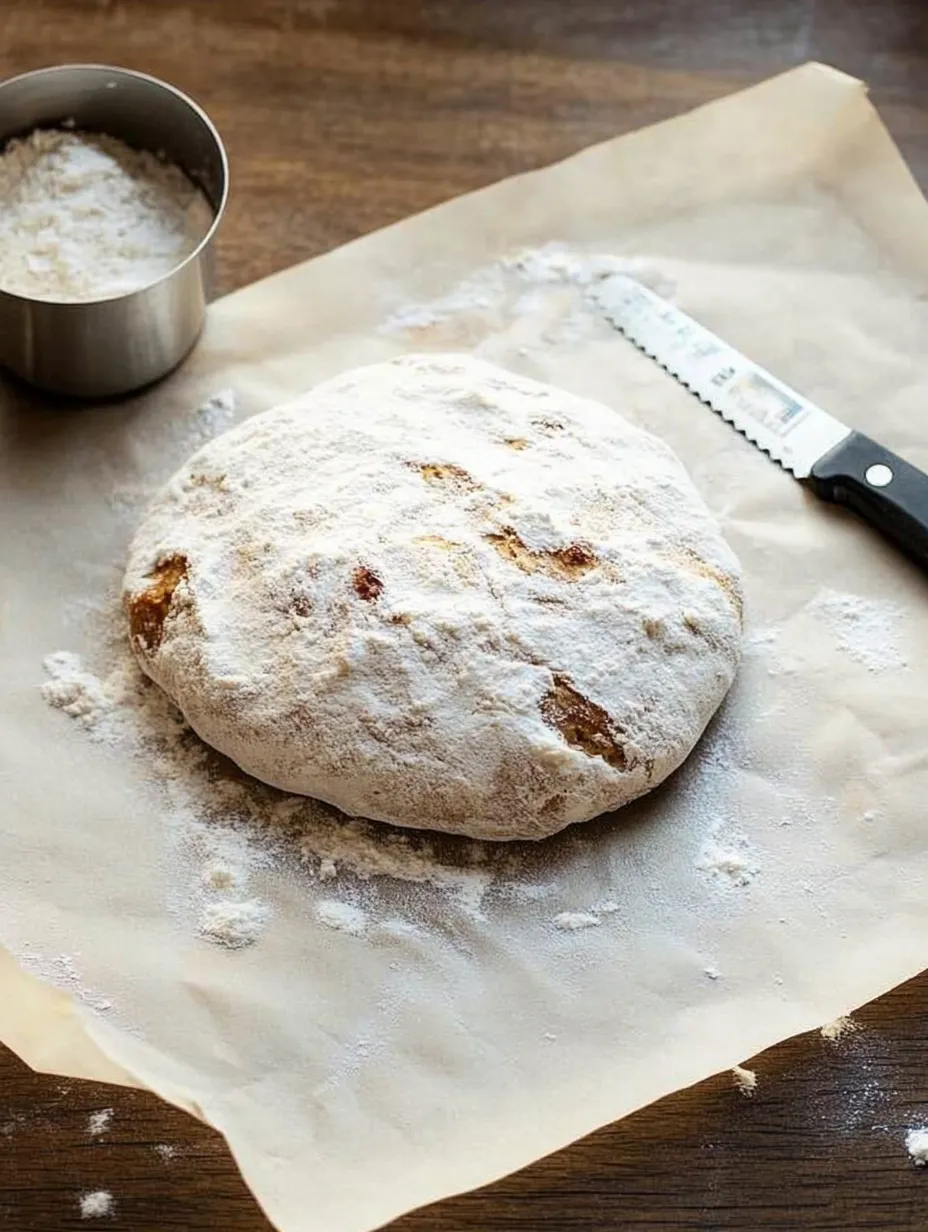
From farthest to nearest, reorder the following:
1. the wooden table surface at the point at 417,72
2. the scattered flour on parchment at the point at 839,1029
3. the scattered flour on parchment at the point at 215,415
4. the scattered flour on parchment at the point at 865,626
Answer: the wooden table surface at the point at 417,72 < the scattered flour on parchment at the point at 215,415 < the scattered flour on parchment at the point at 865,626 < the scattered flour on parchment at the point at 839,1029

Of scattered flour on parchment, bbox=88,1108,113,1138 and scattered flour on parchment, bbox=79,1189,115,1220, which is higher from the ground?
scattered flour on parchment, bbox=88,1108,113,1138

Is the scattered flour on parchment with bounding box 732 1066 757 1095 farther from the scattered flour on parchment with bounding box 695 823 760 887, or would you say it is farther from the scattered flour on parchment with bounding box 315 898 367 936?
the scattered flour on parchment with bounding box 315 898 367 936

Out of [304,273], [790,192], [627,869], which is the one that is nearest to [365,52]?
[304,273]

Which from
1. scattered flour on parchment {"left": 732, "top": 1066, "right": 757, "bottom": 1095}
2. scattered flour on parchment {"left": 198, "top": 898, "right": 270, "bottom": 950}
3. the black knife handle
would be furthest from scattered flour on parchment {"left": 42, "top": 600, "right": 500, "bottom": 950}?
the black knife handle

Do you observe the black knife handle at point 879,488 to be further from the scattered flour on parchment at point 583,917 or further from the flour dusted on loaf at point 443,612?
the scattered flour on parchment at point 583,917

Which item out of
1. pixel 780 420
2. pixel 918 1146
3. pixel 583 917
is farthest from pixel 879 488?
pixel 918 1146

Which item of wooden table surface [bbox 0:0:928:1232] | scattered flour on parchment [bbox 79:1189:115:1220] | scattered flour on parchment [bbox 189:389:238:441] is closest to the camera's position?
scattered flour on parchment [bbox 79:1189:115:1220]

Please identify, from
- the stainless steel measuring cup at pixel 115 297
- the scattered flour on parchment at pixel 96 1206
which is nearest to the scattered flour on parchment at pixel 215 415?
the stainless steel measuring cup at pixel 115 297

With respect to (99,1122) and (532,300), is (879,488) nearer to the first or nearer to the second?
(532,300)
